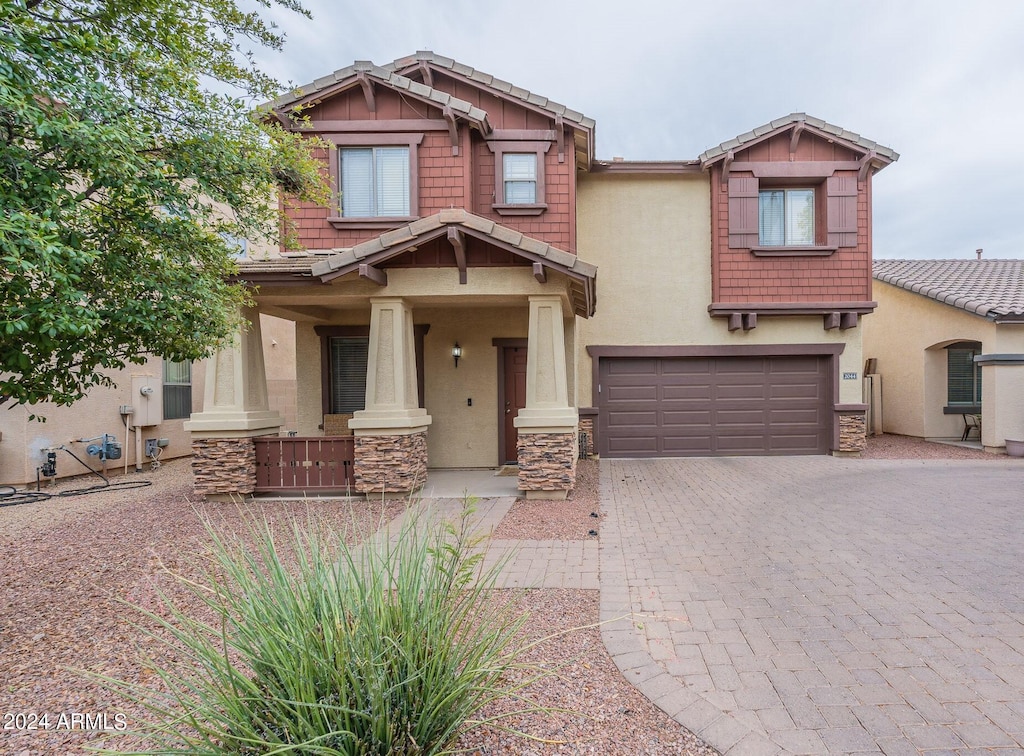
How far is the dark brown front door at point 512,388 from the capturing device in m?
9.34

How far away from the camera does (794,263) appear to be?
32.3 ft

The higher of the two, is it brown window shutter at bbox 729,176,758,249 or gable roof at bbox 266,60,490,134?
gable roof at bbox 266,60,490,134

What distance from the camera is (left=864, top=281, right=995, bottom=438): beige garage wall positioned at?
36.0 ft

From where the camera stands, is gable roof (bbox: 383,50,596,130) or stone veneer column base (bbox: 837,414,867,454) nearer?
gable roof (bbox: 383,50,596,130)

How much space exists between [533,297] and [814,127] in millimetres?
7647

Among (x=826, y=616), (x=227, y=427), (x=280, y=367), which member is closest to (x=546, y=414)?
(x=826, y=616)

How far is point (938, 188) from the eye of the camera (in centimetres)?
3188

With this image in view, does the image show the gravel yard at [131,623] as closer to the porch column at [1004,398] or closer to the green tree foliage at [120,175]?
the green tree foliage at [120,175]

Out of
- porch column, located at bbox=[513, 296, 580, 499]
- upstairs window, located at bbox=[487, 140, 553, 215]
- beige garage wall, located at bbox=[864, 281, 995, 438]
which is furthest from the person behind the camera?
beige garage wall, located at bbox=[864, 281, 995, 438]

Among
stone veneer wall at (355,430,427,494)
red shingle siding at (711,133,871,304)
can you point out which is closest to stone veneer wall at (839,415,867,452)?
red shingle siding at (711,133,871,304)

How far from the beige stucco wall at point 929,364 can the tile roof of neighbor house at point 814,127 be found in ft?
13.2

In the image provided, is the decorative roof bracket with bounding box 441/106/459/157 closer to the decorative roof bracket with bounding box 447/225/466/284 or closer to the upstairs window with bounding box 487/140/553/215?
the upstairs window with bounding box 487/140/553/215

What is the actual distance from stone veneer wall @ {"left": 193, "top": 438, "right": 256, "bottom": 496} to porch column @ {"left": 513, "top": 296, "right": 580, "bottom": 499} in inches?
158

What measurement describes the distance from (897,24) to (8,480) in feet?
66.9
